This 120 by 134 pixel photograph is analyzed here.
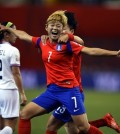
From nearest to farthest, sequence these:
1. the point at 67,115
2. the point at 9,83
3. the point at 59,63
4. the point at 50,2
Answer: the point at 59,63, the point at 9,83, the point at 67,115, the point at 50,2

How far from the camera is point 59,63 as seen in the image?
10.5m

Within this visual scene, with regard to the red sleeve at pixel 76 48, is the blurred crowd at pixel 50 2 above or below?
below

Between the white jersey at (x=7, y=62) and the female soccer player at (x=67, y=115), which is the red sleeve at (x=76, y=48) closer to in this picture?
the female soccer player at (x=67, y=115)

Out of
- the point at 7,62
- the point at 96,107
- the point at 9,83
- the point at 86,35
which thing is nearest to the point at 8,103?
the point at 9,83

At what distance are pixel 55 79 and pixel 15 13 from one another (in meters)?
13.6

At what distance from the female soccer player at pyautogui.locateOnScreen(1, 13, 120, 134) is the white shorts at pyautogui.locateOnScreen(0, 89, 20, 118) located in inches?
11.9

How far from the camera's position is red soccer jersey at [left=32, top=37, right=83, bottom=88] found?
10.5 metres

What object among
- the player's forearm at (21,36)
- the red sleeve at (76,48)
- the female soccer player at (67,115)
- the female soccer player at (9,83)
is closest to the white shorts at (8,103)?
the female soccer player at (9,83)

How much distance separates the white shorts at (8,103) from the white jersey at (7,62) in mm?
86

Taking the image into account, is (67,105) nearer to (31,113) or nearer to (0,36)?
(31,113)

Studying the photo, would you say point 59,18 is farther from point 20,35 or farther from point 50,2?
point 50,2

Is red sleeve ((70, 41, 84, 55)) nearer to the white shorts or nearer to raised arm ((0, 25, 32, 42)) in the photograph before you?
raised arm ((0, 25, 32, 42))

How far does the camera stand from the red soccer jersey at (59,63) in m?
10.5

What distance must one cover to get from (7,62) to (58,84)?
0.84 metres
